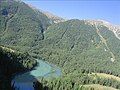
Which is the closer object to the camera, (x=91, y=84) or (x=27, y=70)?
(x=91, y=84)

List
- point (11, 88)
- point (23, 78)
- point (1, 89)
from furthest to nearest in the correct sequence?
point (23, 78) → point (11, 88) → point (1, 89)

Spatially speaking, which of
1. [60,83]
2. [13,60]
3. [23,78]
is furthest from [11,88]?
[13,60]

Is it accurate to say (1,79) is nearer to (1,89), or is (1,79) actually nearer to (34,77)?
(1,89)

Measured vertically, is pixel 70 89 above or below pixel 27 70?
above

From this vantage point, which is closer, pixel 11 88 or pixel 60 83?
pixel 11 88

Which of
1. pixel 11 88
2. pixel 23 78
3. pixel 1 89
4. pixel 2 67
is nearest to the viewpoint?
pixel 1 89

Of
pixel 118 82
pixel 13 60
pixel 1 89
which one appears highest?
pixel 1 89

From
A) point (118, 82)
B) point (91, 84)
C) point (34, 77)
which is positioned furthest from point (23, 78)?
point (118, 82)

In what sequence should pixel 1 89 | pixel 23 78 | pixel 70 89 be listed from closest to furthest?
pixel 1 89 < pixel 70 89 < pixel 23 78

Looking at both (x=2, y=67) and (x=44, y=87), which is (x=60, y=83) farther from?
(x=2, y=67)
